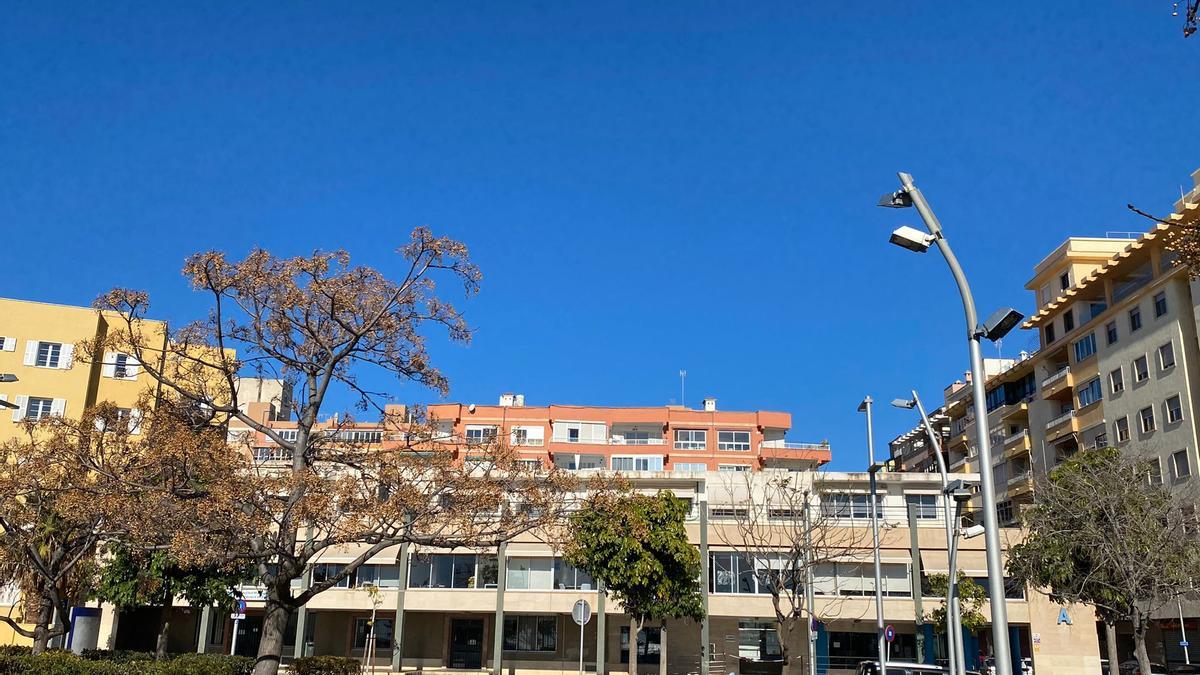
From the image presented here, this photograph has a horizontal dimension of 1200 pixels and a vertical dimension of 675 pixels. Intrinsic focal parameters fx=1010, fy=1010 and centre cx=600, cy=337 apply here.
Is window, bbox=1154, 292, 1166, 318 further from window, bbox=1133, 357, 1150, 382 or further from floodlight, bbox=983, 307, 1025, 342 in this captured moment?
floodlight, bbox=983, 307, 1025, 342

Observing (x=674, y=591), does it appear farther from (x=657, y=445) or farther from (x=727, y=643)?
(x=657, y=445)

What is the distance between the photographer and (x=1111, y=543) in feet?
95.2

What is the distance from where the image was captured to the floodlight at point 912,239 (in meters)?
12.2

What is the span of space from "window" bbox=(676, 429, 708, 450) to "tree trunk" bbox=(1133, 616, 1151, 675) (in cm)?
4716

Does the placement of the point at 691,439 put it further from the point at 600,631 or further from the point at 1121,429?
the point at 1121,429

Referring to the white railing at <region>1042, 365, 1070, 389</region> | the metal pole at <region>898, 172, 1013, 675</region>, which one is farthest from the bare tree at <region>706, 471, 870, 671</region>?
the metal pole at <region>898, 172, 1013, 675</region>

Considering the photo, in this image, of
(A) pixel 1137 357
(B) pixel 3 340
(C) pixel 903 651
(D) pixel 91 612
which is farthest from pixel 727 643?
(B) pixel 3 340

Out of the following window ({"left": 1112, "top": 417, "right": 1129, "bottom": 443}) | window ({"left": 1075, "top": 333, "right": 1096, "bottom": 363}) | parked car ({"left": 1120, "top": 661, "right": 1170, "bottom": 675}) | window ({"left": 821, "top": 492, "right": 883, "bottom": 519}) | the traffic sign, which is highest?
window ({"left": 1075, "top": 333, "right": 1096, "bottom": 363})

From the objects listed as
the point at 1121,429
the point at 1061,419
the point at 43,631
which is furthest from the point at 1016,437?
the point at 43,631

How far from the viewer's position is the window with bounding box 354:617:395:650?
52031mm

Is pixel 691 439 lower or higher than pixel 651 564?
higher

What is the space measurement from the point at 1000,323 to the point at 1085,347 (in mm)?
47750

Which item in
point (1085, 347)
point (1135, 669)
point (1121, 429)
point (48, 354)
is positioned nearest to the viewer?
point (1135, 669)

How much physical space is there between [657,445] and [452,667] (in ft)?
88.1
